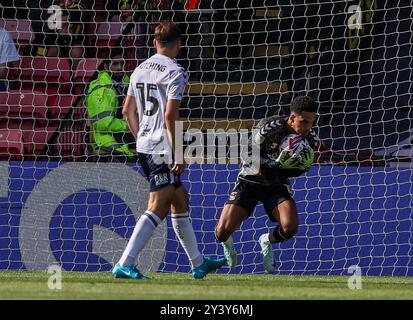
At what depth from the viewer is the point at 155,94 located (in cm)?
872

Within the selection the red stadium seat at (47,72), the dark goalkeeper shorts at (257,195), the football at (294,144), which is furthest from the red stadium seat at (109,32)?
the football at (294,144)

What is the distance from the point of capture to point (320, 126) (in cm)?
1237

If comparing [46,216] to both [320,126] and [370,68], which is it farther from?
[370,68]

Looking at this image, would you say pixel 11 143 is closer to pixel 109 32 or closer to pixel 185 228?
pixel 109 32

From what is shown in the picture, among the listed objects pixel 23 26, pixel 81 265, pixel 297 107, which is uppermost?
pixel 23 26

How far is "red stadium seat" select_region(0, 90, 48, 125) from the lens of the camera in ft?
42.8

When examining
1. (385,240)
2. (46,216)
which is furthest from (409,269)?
(46,216)

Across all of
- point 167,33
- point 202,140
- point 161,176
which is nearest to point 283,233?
point 161,176

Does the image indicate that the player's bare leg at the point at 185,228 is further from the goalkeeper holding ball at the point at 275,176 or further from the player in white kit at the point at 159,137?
the goalkeeper holding ball at the point at 275,176

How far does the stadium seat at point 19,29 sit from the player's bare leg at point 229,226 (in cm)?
449

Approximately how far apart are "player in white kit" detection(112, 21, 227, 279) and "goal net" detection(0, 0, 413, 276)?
2529 mm

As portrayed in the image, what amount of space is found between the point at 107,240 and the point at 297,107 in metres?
2.84

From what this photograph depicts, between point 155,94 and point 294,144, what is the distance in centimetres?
164

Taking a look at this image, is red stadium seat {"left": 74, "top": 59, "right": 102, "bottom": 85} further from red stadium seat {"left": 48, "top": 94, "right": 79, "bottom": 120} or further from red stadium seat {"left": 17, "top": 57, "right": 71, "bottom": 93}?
red stadium seat {"left": 48, "top": 94, "right": 79, "bottom": 120}
